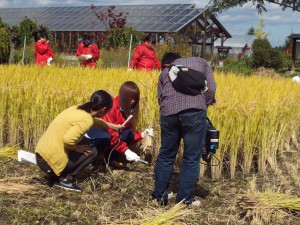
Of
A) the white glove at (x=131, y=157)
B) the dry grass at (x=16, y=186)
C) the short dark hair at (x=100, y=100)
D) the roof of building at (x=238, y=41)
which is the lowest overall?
the dry grass at (x=16, y=186)

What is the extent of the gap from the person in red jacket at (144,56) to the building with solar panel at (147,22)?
13074mm

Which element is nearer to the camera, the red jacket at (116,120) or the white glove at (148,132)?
the red jacket at (116,120)

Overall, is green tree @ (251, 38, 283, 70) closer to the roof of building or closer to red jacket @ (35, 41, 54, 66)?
red jacket @ (35, 41, 54, 66)

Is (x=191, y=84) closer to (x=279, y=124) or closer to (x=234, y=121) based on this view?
(x=234, y=121)

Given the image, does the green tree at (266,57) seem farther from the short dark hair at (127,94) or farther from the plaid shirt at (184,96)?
the plaid shirt at (184,96)

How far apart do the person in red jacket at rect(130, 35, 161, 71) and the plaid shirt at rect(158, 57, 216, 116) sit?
4.67 meters

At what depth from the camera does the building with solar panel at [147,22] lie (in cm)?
2316

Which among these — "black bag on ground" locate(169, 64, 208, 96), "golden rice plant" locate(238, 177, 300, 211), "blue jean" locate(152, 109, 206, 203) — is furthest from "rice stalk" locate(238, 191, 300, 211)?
"black bag on ground" locate(169, 64, 208, 96)

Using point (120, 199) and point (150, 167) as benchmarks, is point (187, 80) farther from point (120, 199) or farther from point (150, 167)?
point (150, 167)

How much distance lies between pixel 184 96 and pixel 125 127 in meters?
1.28

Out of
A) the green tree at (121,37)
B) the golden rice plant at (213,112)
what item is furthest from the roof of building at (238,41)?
the golden rice plant at (213,112)

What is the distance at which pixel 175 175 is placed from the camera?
4648mm

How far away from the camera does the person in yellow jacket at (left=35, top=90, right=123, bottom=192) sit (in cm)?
385

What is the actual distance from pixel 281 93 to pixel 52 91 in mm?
2656
